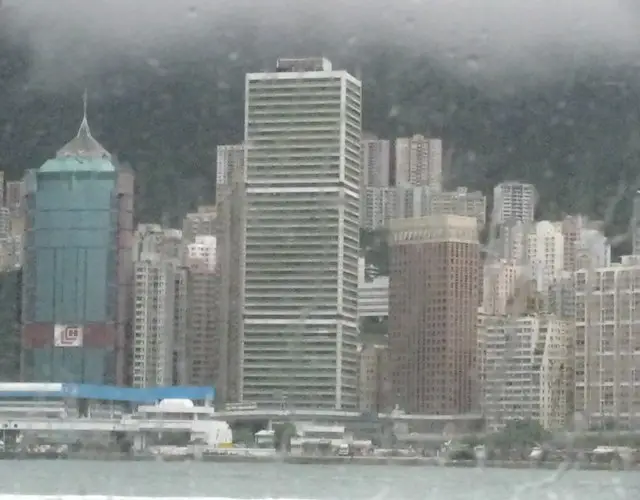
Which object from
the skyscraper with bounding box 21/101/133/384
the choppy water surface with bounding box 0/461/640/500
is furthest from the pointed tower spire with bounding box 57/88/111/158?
the choppy water surface with bounding box 0/461/640/500

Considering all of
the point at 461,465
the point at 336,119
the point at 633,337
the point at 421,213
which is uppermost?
the point at 336,119

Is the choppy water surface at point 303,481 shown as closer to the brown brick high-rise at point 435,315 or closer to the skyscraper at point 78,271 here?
the brown brick high-rise at point 435,315

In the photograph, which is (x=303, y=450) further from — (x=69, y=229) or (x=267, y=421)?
(x=69, y=229)

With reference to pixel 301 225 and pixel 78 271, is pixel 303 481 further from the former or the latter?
pixel 301 225

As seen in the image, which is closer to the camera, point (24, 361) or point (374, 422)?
point (374, 422)

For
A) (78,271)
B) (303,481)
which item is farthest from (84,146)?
(303,481)

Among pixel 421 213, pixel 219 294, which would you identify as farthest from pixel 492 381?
pixel 219 294
